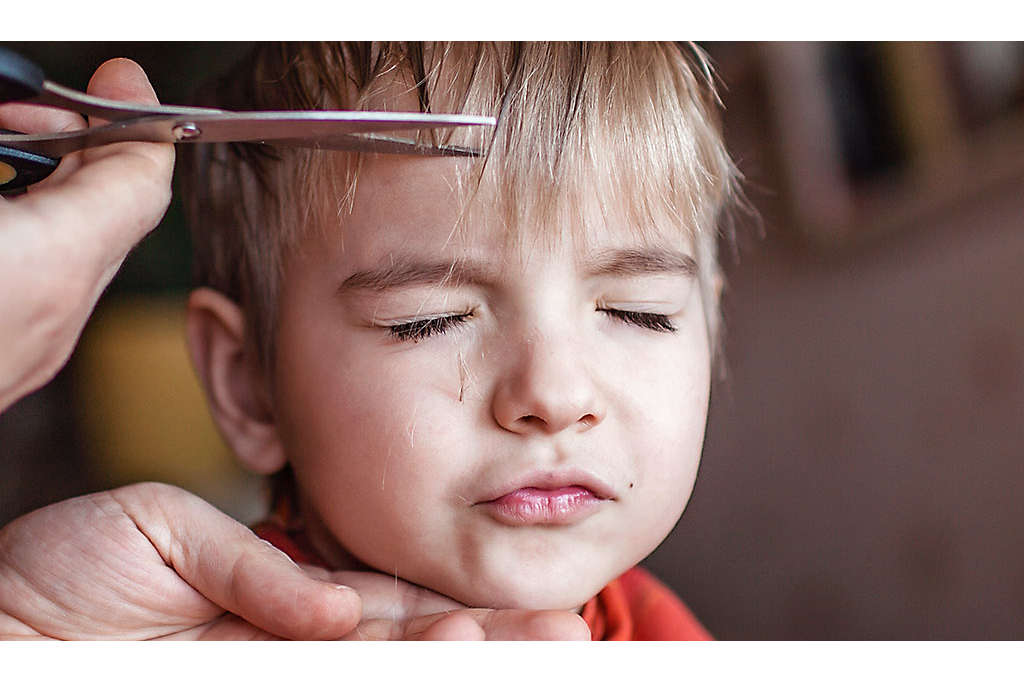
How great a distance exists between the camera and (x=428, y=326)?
42cm

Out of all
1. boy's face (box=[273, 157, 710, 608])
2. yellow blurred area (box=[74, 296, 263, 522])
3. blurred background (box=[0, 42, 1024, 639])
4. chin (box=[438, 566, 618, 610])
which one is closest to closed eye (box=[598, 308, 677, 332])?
boy's face (box=[273, 157, 710, 608])

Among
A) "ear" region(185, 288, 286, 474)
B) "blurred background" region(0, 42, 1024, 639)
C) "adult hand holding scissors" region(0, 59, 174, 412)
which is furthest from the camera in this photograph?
"blurred background" region(0, 42, 1024, 639)

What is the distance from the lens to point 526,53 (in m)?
0.43

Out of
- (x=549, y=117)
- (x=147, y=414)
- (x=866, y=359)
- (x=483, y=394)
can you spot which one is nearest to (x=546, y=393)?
(x=483, y=394)

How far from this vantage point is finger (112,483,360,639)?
1.20 feet

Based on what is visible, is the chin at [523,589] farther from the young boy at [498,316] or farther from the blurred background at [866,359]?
the blurred background at [866,359]

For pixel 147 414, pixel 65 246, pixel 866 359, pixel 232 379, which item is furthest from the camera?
pixel 147 414

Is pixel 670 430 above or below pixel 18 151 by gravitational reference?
below

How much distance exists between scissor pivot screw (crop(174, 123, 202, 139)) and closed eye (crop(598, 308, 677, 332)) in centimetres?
19

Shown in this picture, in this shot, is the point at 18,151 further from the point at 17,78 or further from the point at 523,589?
the point at 523,589

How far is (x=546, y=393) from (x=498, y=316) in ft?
0.15

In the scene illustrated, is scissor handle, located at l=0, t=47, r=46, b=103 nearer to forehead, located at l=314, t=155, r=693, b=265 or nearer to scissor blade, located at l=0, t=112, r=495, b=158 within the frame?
scissor blade, located at l=0, t=112, r=495, b=158

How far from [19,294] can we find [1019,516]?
96 centimetres
